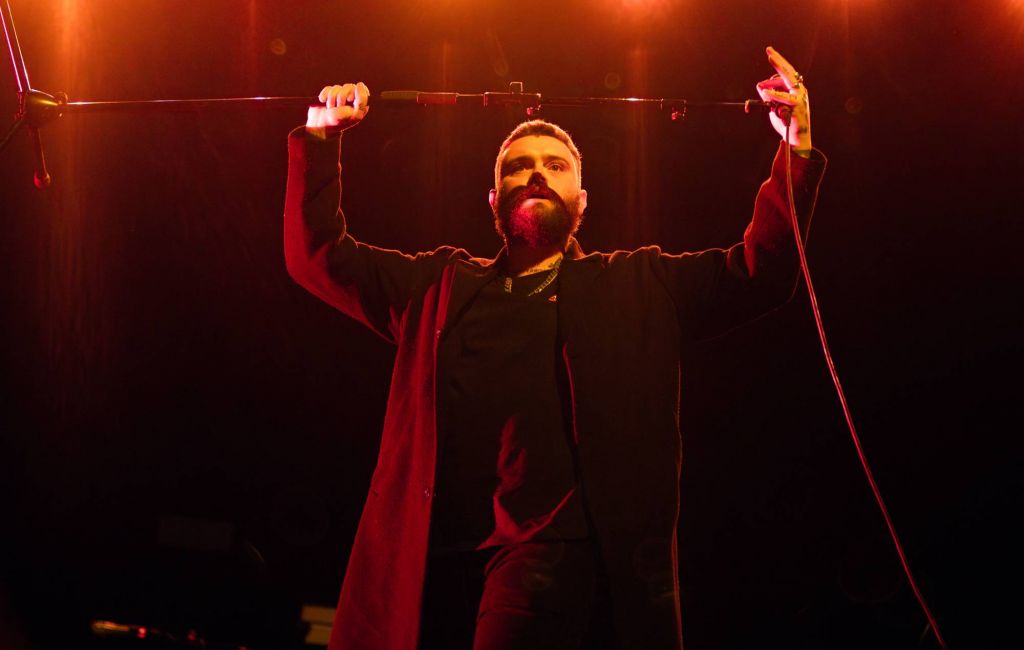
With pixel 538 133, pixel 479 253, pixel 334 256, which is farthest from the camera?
pixel 479 253

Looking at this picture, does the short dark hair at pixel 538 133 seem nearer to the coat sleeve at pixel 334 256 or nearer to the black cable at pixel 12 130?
the coat sleeve at pixel 334 256

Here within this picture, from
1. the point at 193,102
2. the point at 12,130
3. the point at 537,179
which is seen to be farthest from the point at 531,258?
the point at 12,130

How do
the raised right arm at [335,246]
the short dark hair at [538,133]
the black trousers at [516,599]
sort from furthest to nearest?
1. the short dark hair at [538,133]
2. the raised right arm at [335,246]
3. the black trousers at [516,599]

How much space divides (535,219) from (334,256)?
1.85 ft

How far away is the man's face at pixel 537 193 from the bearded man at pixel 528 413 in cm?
1

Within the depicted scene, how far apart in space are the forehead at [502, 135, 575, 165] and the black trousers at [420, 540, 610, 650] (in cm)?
119

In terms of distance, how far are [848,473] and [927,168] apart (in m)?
1.10

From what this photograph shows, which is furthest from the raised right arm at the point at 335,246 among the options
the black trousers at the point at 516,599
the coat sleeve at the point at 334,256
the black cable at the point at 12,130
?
the black trousers at the point at 516,599

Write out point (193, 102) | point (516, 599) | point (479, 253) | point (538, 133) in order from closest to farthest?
point (516, 599)
point (193, 102)
point (538, 133)
point (479, 253)

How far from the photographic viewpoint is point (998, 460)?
273 centimetres

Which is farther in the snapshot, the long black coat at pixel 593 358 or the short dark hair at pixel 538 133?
the short dark hair at pixel 538 133

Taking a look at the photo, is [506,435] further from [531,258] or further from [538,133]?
[538,133]

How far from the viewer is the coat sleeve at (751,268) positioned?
2066 mm

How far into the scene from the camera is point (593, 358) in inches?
78.9
